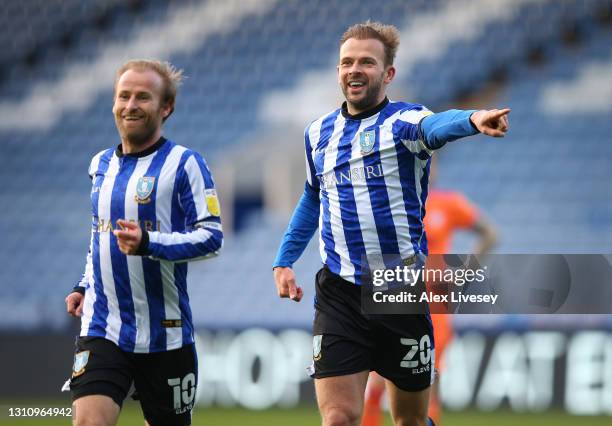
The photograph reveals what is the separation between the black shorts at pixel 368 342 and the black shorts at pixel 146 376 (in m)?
0.54

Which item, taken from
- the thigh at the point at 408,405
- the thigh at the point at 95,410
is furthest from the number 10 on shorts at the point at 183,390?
the thigh at the point at 408,405

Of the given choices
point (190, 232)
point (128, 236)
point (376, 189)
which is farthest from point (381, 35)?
point (128, 236)

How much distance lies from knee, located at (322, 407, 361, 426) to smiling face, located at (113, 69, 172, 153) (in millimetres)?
1315

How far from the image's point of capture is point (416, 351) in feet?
14.6

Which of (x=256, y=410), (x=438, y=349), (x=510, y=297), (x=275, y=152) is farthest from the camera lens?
(x=275, y=152)

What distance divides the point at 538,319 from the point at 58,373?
443cm

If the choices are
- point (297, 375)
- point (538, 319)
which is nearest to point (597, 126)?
point (538, 319)

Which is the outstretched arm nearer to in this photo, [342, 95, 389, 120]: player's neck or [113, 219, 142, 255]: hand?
[342, 95, 389, 120]: player's neck

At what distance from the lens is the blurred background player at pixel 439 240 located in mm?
6598

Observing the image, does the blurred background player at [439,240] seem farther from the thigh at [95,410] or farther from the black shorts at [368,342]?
the thigh at [95,410]

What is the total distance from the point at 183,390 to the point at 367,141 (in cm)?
126

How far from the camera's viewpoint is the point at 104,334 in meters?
4.26

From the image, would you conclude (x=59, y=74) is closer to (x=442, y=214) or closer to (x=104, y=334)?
(x=442, y=214)

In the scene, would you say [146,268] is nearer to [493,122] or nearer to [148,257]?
[148,257]
